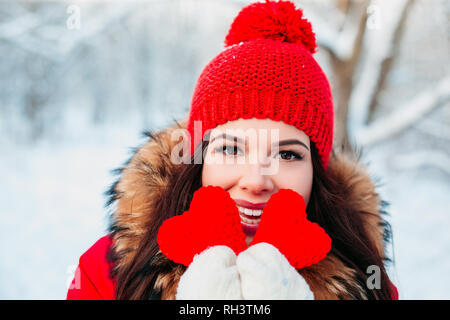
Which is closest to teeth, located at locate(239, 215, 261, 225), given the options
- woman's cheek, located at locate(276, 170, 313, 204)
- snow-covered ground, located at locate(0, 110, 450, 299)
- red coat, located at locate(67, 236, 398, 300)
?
woman's cheek, located at locate(276, 170, 313, 204)

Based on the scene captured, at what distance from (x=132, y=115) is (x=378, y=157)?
14.3 feet

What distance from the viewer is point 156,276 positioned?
986 mm

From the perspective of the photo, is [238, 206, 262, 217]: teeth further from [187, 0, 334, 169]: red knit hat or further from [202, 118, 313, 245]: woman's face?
[187, 0, 334, 169]: red knit hat

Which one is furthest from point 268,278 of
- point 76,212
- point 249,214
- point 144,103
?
point 144,103

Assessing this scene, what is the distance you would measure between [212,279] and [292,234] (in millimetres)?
241

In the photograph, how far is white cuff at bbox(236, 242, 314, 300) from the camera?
2.38 ft

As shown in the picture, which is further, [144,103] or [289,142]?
[144,103]

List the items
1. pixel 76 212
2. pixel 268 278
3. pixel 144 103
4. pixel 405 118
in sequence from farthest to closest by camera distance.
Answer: pixel 144 103
pixel 76 212
pixel 405 118
pixel 268 278

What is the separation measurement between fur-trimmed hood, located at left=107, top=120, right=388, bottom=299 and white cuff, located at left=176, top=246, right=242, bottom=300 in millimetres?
188

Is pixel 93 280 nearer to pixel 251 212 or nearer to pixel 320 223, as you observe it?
pixel 251 212

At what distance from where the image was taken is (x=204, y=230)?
859mm

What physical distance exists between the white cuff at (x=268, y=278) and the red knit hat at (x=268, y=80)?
414mm

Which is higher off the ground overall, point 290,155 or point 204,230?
point 290,155
